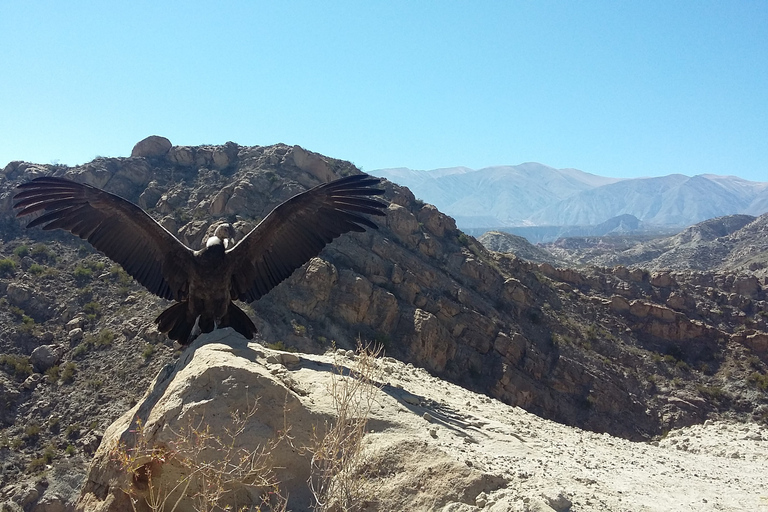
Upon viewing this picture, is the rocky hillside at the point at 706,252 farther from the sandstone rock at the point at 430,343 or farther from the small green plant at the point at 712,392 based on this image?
the sandstone rock at the point at 430,343

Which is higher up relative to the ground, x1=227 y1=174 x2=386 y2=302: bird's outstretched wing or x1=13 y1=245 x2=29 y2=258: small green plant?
x1=227 y1=174 x2=386 y2=302: bird's outstretched wing

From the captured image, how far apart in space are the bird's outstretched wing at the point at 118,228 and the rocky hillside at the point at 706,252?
45628 millimetres

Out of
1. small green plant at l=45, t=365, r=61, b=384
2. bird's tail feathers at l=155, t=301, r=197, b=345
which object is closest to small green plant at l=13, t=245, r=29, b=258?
small green plant at l=45, t=365, r=61, b=384

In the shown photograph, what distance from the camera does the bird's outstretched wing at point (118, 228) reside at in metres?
7.51

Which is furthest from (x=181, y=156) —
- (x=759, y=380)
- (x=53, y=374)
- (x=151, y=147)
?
(x=759, y=380)

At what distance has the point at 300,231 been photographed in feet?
25.7

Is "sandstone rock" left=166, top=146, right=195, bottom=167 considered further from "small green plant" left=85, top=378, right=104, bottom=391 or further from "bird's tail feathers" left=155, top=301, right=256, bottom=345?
"bird's tail feathers" left=155, top=301, right=256, bottom=345

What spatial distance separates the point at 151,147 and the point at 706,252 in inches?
2333

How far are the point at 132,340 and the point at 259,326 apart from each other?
4686 millimetres

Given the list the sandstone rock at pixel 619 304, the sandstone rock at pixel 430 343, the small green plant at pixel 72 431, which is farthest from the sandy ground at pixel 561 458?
the sandstone rock at pixel 619 304

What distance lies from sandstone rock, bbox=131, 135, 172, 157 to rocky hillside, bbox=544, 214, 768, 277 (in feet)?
147

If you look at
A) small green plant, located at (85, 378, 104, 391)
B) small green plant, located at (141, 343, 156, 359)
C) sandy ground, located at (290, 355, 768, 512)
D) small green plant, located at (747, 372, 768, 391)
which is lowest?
small green plant, located at (747, 372, 768, 391)

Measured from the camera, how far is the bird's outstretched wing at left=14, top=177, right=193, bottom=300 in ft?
24.6

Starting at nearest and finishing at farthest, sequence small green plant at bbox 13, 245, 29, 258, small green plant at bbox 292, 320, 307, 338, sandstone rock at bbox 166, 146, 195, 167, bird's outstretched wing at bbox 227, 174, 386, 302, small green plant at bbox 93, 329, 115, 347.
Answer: bird's outstretched wing at bbox 227, 174, 386, 302 → small green plant at bbox 93, 329, 115, 347 → small green plant at bbox 292, 320, 307, 338 → small green plant at bbox 13, 245, 29, 258 → sandstone rock at bbox 166, 146, 195, 167
